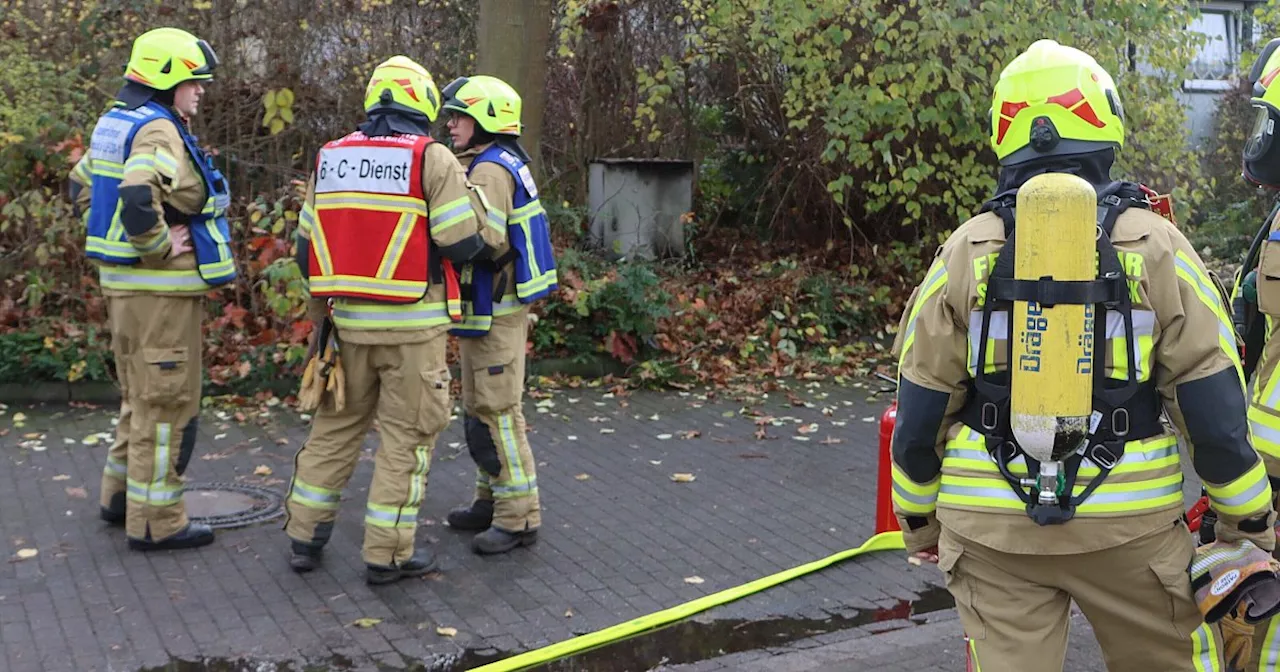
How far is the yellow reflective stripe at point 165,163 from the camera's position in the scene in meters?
5.52

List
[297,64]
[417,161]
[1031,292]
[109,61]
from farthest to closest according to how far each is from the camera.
A: [297,64] → [109,61] → [417,161] → [1031,292]

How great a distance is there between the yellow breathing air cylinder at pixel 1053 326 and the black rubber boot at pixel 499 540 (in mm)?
3462

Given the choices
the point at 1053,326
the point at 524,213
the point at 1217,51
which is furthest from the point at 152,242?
the point at 1217,51

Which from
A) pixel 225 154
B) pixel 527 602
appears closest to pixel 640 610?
pixel 527 602

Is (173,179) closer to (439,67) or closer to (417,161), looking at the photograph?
(417,161)

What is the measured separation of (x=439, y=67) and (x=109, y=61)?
2.86 m

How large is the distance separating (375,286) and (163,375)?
3.88 feet

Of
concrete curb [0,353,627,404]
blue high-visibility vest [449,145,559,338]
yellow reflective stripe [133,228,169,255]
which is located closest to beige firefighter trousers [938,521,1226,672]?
blue high-visibility vest [449,145,559,338]

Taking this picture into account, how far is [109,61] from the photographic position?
388 inches

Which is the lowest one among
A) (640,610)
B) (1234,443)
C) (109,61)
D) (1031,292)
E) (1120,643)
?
(640,610)

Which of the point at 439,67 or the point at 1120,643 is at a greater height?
the point at 439,67

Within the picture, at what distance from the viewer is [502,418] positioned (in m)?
5.95

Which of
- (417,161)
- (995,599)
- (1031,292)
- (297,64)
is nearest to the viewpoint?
(1031,292)

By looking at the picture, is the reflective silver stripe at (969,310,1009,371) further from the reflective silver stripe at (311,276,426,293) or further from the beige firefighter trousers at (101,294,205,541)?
the beige firefighter trousers at (101,294,205,541)
